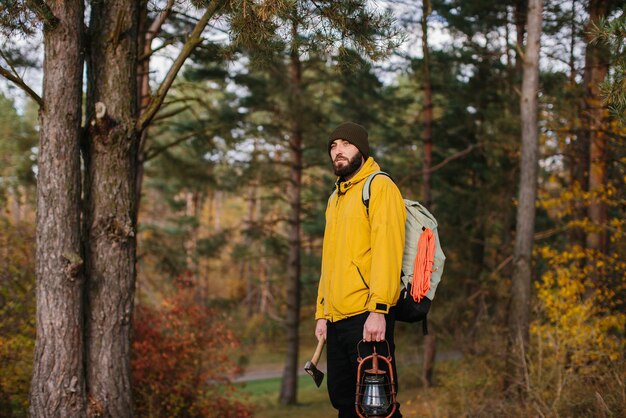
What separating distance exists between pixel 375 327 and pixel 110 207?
2484 millimetres

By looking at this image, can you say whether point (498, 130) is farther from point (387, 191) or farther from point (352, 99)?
point (387, 191)

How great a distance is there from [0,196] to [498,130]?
9677 millimetres

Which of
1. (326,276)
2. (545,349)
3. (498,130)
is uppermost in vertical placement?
(498,130)

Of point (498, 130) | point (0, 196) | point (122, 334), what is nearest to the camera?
point (122, 334)

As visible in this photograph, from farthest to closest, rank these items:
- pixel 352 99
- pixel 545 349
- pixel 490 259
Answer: pixel 490 259 < pixel 352 99 < pixel 545 349

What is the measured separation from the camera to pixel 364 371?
11.2ft

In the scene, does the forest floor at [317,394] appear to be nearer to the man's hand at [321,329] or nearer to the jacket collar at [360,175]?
the man's hand at [321,329]

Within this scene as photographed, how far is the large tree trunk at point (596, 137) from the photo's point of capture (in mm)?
9562

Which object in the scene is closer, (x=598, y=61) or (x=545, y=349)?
(x=545, y=349)

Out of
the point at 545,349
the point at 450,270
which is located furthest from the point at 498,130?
the point at 545,349

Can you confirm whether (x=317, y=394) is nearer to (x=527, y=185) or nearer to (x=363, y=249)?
(x=527, y=185)

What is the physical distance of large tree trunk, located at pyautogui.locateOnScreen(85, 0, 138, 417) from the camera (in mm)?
4707

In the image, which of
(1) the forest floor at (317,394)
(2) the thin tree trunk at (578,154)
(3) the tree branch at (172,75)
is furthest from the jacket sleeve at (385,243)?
(2) the thin tree trunk at (578,154)

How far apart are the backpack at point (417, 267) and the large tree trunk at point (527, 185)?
4916 mm
